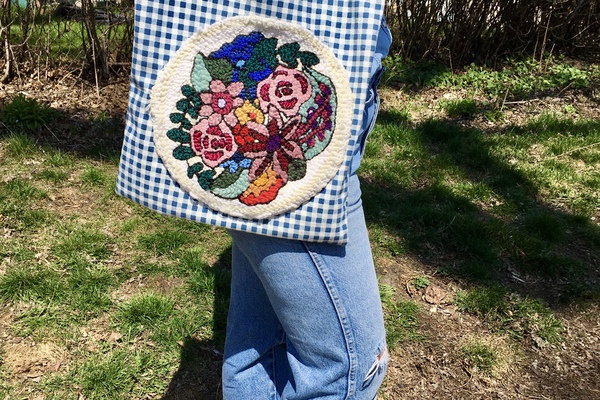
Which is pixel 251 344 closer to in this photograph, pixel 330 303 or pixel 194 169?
pixel 330 303

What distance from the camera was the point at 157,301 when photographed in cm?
252

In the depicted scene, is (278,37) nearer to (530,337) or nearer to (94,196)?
(530,337)

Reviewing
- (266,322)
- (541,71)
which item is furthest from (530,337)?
(541,71)

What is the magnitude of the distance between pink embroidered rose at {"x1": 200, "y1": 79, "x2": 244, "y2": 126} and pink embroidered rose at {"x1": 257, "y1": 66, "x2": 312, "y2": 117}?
0.05 meters

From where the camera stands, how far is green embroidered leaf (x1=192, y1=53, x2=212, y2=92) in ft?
3.78

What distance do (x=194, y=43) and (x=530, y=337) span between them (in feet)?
7.08

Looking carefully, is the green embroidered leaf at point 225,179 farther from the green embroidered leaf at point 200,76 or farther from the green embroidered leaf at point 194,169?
the green embroidered leaf at point 200,76

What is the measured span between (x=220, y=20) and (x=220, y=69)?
98 millimetres

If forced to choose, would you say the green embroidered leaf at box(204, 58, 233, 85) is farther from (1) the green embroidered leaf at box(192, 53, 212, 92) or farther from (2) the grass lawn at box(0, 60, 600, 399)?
(2) the grass lawn at box(0, 60, 600, 399)

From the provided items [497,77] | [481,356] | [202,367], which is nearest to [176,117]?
[202,367]

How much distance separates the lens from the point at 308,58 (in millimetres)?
1150

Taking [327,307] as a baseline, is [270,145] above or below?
above

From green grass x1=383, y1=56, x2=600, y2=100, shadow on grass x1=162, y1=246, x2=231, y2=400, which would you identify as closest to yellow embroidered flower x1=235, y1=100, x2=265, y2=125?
shadow on grass x1=162, y1=246, x2=231, y2=400

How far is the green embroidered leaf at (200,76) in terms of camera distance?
3.78ft
